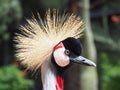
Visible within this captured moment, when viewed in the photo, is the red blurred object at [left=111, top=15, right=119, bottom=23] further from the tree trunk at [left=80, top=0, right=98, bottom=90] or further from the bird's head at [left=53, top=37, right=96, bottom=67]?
the bird's head at [left=53, top=37, right=96, bottom=67]

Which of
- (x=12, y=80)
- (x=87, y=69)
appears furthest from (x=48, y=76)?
(x=12, y=80)

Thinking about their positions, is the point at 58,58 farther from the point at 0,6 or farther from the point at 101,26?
the point at 101,26

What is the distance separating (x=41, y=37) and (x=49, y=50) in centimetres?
12

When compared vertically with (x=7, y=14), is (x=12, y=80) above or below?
below

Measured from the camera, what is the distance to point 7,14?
11969 millimetres

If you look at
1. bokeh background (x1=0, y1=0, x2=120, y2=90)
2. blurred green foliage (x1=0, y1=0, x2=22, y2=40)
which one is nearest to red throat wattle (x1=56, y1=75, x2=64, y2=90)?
bokeh background (x1=0, y1=0, x2=120, y2=90)

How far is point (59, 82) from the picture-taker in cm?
466

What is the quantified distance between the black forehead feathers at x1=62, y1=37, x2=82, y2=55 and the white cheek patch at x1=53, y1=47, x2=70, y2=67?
61mm

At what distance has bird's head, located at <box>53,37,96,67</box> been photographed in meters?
4.64

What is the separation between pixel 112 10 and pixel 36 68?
29.4 feet

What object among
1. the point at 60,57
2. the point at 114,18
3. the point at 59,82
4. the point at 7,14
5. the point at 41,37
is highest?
the point at 7,14

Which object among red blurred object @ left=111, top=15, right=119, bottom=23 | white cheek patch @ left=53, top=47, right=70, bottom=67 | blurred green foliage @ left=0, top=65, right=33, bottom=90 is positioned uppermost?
red blurred object @ left=111, top=15, right=119, bottom=23

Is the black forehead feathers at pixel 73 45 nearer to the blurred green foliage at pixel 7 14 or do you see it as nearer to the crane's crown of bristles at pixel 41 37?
the crane's crown of bristles at pixel 41 37

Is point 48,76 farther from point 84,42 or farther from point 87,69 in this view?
point 84,42
